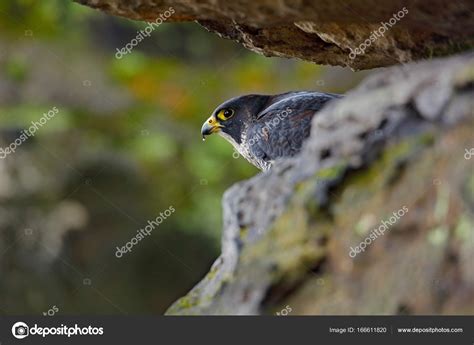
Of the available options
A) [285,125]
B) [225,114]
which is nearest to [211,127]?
[225,114]

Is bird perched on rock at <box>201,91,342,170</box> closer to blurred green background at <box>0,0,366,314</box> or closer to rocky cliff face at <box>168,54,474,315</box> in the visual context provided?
rocky cliff face at <box>168,54,474,315</box>

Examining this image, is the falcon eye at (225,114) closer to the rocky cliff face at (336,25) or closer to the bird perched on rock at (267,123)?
the bird perched on rock at (267,123)

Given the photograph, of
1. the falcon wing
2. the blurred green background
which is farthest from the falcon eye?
the blurred green background

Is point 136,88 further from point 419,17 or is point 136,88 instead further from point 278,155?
point 419,17

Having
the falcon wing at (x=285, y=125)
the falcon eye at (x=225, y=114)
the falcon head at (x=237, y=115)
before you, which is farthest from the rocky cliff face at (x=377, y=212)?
the falcon eye at (x=225, y=114)

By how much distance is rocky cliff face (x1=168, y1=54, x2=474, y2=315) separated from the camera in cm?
273

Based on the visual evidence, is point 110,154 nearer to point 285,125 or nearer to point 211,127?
point 211,127

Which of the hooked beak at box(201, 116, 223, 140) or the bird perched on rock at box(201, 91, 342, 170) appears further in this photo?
the hooked beak at box(201, 116, 223, 140)

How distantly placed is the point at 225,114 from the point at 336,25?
1483 mm

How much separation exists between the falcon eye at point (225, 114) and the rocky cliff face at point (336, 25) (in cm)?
65

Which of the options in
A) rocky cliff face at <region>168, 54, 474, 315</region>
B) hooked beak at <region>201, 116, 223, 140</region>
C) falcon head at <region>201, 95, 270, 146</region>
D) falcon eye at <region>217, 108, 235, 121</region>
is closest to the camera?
rocky cliff face at <region>168, 54, 474, 315</region>

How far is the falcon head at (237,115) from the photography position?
5.41 metres

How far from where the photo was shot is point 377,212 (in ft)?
9.47

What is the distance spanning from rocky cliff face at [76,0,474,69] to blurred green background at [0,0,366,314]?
16.1ft
